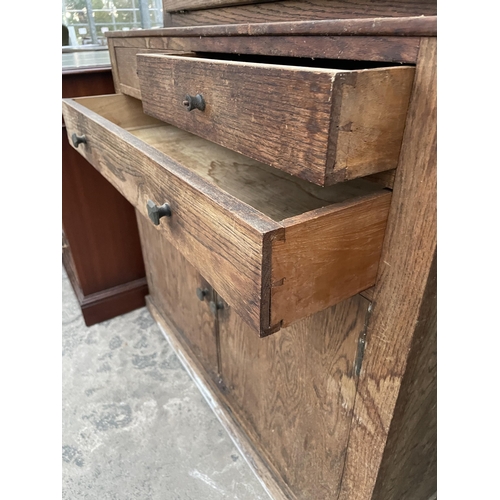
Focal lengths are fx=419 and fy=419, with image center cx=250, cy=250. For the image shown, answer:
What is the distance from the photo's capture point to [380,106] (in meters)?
0.40

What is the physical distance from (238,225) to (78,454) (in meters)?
0.95

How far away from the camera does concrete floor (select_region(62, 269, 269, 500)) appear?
996 mm

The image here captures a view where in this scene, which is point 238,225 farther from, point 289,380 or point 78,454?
point 78,454

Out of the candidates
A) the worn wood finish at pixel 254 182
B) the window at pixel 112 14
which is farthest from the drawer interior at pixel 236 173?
the window at pixel 112 14

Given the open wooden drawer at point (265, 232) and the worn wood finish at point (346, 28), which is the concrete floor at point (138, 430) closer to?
the open wooden drawer at point (265, 232)

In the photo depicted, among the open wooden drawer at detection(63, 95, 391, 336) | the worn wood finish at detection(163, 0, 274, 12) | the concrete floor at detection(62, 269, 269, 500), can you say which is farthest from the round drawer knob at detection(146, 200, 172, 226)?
the concrete floor at detection(62, 269, 269, 500)

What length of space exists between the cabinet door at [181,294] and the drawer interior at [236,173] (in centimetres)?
20

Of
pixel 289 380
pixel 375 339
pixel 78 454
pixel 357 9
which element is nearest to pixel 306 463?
pixel 289 380

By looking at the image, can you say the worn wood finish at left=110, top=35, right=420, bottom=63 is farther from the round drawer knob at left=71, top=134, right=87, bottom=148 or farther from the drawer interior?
the round drawer knob at left=71, top=134, right=87, bottom=148

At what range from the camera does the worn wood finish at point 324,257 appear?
1.34 feet

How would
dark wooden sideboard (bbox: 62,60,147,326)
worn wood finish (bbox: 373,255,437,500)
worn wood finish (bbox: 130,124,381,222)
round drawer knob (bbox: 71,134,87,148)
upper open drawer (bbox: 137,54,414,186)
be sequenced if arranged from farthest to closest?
1. dark wooden sideboard (bbox: 62,60,147,326)
2. round drawer knob (bbox: 71,134,87,148)
3. worn wood finish (bbox: 130,124,381,222)
4. worn wood finish (bbox: 373,255,437,500)
5. upper open drawer (bbox: 137,54,414,186)

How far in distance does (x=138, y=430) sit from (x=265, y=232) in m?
0.95

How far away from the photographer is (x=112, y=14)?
6.51ft

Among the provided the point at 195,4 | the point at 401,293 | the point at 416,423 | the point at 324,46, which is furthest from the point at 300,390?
the point at 195,4
